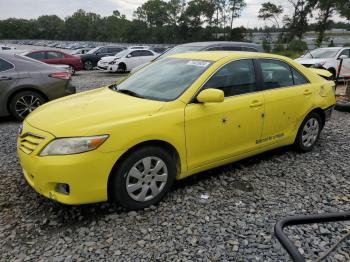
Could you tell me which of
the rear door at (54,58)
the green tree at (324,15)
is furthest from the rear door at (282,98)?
the green tree at (324,15)

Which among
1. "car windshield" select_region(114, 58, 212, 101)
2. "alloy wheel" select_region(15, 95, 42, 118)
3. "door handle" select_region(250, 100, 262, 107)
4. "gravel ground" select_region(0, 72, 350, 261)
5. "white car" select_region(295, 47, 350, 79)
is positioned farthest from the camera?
"white car" select_region(295, 47, 350, 79)

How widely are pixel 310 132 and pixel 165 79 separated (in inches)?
97.0

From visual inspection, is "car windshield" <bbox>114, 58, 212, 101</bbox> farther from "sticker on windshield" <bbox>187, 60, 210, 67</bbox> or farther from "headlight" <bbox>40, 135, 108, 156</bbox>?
"headlight" <bbox>40, 135, 108, 156</bbox>

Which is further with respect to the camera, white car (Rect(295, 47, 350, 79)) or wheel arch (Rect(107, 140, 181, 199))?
white car (Rect(295, 47, 350, 79))

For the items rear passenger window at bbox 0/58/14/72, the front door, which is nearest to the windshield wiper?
the front door

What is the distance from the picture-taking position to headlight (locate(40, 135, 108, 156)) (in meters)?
3.05

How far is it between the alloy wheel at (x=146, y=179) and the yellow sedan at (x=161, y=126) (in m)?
0.01

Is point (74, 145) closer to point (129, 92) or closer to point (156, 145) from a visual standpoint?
point (156, 145)

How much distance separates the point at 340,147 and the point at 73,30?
375 feet

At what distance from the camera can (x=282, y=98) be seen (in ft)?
14.8

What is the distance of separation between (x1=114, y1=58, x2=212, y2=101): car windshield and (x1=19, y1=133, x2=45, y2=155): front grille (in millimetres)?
1202

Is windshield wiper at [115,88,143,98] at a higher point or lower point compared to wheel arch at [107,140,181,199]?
higher

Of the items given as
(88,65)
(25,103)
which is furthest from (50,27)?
(25,103)

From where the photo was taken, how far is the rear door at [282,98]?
439cm
